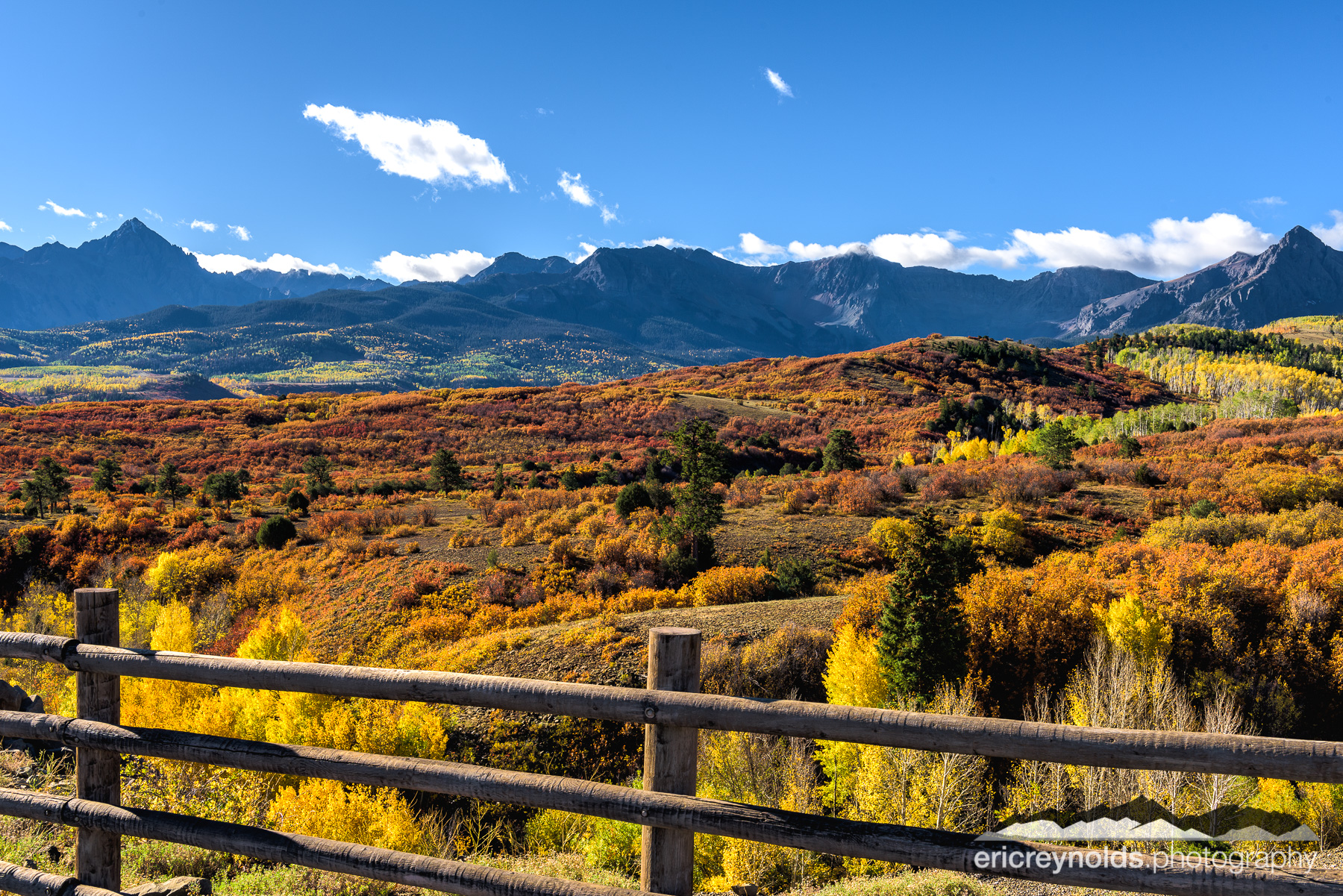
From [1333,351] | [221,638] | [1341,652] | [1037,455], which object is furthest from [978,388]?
[1333,351]

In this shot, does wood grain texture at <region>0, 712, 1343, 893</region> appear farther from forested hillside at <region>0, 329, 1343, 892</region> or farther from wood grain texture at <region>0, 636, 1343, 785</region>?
forested hillside at <region>0, 329, 1343, 892</region>

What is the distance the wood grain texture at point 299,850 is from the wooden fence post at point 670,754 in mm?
181

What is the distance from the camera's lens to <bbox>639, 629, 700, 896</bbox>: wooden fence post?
10.6 feet

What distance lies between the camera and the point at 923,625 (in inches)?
552

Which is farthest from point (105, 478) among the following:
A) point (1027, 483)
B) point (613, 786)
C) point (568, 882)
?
point (613, 786)

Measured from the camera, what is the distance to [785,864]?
28.3 ft

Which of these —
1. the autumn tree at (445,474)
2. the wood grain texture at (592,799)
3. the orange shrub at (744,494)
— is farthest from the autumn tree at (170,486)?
the wood grain texture at (592,799)

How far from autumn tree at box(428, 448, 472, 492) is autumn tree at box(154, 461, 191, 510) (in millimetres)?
14289

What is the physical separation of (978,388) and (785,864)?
101 metres

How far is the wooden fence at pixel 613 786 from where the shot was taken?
8.87ft

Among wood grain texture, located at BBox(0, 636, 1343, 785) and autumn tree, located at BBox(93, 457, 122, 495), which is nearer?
wood grain texture, located at BBox(0, 636, 1343, 785)

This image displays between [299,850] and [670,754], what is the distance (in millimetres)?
2125

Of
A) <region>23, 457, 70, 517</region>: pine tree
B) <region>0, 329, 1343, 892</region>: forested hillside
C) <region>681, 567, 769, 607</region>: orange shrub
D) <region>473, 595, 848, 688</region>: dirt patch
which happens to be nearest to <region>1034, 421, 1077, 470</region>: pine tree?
<region>0, 329, 1343, 892</region>: forested hillside

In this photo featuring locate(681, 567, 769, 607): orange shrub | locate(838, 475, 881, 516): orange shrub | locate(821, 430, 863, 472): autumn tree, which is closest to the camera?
locate(681, 567, 769, 607): orange shrub
